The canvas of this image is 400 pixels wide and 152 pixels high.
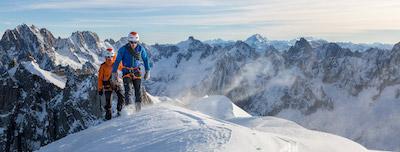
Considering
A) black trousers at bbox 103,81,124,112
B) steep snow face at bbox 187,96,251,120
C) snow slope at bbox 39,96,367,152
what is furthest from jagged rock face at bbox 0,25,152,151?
snow slope at bbox 39,96,367,152

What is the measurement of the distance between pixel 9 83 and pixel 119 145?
436ft

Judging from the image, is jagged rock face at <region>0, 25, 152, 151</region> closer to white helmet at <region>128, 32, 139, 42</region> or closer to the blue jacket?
the blue jacket

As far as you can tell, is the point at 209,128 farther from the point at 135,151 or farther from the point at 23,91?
the point at 23,91

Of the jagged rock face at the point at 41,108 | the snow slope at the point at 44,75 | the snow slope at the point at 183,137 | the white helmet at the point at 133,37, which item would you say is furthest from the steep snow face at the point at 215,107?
the snow slope at the point at 44,75

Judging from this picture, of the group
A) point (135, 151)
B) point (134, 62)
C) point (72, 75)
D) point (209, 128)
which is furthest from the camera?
point (72, 75)

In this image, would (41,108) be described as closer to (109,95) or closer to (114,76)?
(109,95)

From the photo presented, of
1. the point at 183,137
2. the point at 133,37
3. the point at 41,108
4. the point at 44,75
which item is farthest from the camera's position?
the point at 44,75

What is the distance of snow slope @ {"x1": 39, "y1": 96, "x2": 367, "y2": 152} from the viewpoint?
14711 millimetres

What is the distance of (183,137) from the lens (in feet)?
49.7

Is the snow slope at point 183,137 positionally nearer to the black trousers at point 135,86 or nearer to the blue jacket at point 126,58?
the black trousers at point 135,86

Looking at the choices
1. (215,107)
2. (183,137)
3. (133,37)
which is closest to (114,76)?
(133,37)

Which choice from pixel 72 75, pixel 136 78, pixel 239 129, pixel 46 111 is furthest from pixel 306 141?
pixel 46 111

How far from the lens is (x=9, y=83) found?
13788 cm

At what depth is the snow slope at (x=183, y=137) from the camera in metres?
14.7
